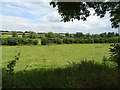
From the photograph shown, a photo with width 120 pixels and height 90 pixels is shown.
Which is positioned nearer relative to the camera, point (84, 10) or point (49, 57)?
point (84, 10)

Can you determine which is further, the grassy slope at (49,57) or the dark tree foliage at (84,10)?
the grassy slope at (49,57)

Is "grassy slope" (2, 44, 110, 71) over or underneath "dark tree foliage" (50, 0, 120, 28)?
underneath

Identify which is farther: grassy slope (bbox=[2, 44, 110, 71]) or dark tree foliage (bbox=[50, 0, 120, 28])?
grassy slope (bbox=[2, 44, 110, 71])

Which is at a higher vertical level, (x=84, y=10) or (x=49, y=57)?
(x=84, y=10)

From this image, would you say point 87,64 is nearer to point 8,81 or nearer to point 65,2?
point 65,2

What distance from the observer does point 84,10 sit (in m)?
5.21

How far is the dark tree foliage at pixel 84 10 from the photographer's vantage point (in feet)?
15.2

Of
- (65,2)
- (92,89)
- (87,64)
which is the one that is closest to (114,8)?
(65,2)

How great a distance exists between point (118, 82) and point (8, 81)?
123 inches

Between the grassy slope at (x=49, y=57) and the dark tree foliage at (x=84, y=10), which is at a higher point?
the dark tree foliage at (x=84, y=10)

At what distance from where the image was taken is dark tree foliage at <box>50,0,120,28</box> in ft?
15.2

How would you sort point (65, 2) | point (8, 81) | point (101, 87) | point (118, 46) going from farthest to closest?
point (118, 46) < point (65, 2) < point (8, 81) < point (101, 87)

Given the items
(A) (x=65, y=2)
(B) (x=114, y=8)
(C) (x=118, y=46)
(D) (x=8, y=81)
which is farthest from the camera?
(B) (x=114, y=8)

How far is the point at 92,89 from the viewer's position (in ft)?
10.3
